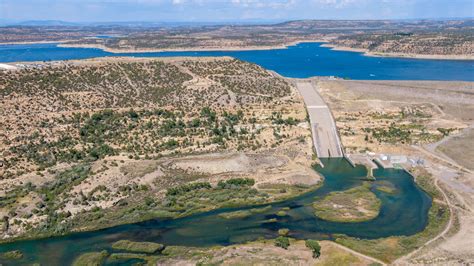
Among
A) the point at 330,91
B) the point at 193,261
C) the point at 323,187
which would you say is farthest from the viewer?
the point at 330,91

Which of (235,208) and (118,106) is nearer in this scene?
(235,208)

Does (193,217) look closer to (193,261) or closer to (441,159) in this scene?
(193,261)

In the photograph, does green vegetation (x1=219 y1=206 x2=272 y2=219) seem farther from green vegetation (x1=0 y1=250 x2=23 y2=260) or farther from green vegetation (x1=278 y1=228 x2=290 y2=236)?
green vegetation (x1=0 y1=250 x2=23 y2=260)

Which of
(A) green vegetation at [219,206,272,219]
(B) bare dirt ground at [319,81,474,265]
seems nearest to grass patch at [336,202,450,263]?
(B) bare dirt ground at [319,81,474,265]

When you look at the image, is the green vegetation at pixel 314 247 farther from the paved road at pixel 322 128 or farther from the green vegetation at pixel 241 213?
the paved road at pixel 322 128

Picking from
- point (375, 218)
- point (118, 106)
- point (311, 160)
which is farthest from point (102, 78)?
point (375, 218)

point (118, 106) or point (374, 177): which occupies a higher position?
point (118, 106)

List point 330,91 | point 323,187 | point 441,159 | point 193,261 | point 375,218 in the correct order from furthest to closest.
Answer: point 330,91, point 441,159, point 323,187, point 375,218, point 193,261
